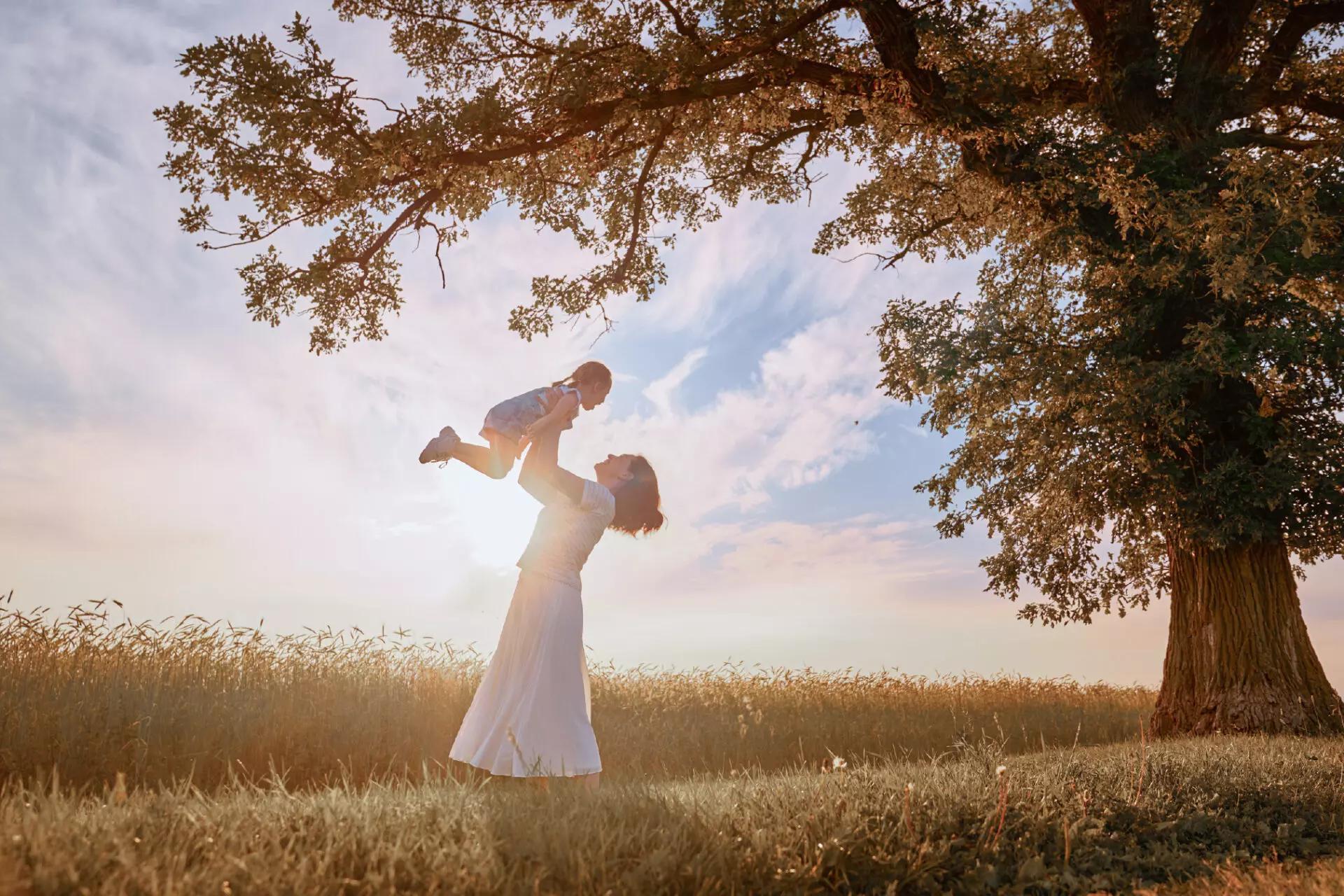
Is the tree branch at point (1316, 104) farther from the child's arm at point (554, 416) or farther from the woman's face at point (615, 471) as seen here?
the child's arm at point (554, 416)

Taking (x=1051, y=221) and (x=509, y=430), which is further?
(x=1051, y=221)

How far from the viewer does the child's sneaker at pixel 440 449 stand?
22.8 ft

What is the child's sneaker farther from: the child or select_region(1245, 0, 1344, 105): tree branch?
select_region(1245, 0, 1344, 105): tree branch

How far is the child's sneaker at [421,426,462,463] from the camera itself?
6.96 meters

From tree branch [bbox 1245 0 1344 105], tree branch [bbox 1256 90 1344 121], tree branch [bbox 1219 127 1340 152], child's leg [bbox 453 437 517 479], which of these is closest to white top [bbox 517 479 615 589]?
child's leg [bbox 453 437 517 479]

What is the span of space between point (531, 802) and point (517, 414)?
9.53 ft

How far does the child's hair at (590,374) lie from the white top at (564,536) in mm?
892

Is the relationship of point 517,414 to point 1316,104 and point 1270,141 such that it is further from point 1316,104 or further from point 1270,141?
point 1316,104

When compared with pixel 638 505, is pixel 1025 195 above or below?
above

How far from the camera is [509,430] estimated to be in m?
6.93

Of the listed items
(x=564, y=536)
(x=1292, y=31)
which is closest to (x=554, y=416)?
(x=564, y=536)

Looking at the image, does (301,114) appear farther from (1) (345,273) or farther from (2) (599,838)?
(2) (599,838)

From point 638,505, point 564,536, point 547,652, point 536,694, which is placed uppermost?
point 638,505

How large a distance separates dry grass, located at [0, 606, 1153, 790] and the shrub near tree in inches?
125
